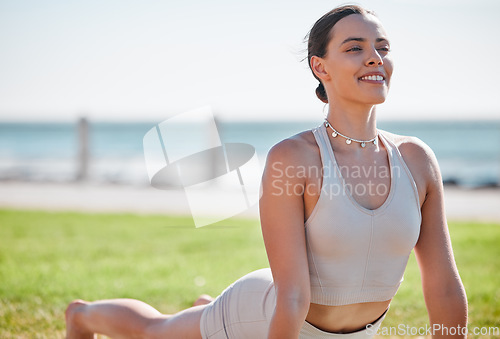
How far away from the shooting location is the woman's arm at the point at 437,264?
223 cm

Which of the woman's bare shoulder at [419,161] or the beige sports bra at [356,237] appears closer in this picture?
the beige sports bra at [356,237]

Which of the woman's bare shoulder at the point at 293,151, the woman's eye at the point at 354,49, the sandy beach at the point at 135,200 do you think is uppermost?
the woman's eye at the point at 354,49

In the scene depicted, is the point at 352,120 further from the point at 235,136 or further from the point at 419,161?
the point at 235,136

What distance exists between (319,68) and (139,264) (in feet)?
12.5

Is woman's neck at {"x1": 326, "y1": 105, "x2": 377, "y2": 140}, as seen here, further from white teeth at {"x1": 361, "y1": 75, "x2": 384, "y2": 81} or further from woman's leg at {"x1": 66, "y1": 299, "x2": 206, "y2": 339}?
woman's leg at {"x1": 66, "y1": 299, "x2": 206, "y2": 339}

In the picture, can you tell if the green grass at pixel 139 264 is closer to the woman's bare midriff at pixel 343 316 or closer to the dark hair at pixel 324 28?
the woman's bare midriff at pixel 343 316

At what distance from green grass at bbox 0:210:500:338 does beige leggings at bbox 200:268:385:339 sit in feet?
5.01

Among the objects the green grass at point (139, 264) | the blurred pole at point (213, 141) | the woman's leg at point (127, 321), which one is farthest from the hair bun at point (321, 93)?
the blurred pole at point (213, 141)

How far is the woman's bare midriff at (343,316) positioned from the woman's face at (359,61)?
0.80 m

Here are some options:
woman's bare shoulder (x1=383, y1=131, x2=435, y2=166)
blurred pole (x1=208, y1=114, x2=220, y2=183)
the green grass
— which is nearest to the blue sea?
blurred pole (x1=208, y1=114, x2=220, y2=183)

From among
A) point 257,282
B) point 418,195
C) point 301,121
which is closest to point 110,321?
point 257,282

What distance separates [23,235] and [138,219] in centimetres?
157

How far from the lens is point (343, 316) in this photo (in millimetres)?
2246

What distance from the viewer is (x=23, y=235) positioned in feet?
22.8
